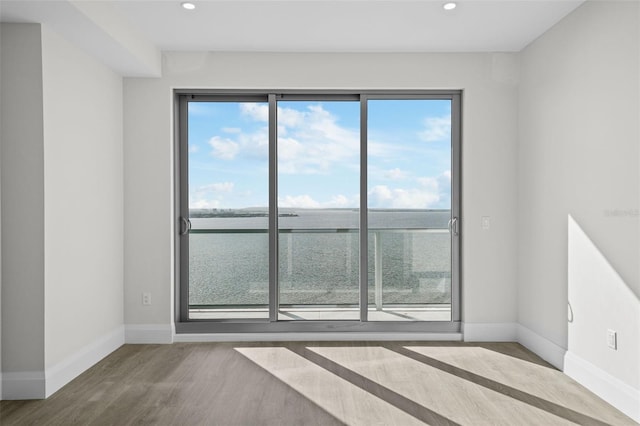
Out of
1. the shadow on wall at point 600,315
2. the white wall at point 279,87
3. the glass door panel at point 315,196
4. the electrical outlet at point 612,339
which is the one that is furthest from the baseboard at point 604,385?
the glass door panel at point 315,196

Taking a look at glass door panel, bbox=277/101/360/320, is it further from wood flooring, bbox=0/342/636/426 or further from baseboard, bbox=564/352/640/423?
baseboard, bbox=564/352/640/423

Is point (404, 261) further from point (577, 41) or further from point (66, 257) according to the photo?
point (66, 257)

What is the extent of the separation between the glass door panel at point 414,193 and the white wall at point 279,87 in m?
0.22

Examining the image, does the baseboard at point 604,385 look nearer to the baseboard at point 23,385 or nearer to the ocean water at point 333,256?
the ocean water at point 333,256

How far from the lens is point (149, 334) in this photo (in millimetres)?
4023

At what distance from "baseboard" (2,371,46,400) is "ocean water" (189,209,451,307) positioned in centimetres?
165

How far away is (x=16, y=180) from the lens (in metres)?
2.84

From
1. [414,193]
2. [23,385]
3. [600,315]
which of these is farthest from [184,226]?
[600,315]

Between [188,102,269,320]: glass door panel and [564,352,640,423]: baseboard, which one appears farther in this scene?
[188,102,269,320]: glass door panel

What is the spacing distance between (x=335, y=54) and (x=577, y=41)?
6.33ft

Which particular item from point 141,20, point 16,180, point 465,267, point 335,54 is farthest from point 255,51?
point 465,267

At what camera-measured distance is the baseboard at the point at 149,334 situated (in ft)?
13.2

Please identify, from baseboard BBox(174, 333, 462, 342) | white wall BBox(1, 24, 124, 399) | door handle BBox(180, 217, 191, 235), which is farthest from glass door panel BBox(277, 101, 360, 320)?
white wall BBox(1, 24, 124, 399)

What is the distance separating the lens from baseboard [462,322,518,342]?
404 centimetres
